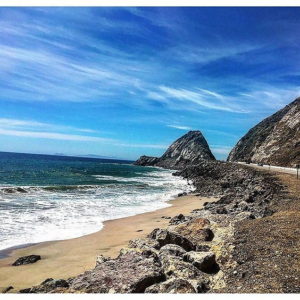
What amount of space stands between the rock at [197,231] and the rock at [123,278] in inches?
152

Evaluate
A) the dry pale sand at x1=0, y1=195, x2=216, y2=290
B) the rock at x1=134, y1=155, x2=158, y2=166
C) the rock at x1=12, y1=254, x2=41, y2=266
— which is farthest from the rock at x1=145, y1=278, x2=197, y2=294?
the rock at x1=134, y1=155, x2=158, y2=166

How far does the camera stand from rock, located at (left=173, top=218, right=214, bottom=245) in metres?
12.6

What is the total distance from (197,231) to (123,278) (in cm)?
562

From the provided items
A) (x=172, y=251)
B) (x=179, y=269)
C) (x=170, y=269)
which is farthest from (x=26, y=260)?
(x=179, y=269)

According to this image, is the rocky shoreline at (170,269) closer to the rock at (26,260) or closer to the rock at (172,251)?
the rock at (172,251)

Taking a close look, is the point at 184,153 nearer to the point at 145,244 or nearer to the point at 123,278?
the point at 145,244

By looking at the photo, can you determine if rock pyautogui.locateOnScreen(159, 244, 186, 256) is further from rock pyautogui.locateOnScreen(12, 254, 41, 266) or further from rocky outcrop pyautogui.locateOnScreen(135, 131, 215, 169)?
rocky outcrop pyautogui.locateOnScreen(135, 131, 215, 169)

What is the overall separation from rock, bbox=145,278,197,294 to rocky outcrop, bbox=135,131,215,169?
139202 millimetres

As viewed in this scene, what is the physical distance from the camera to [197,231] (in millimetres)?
13016
